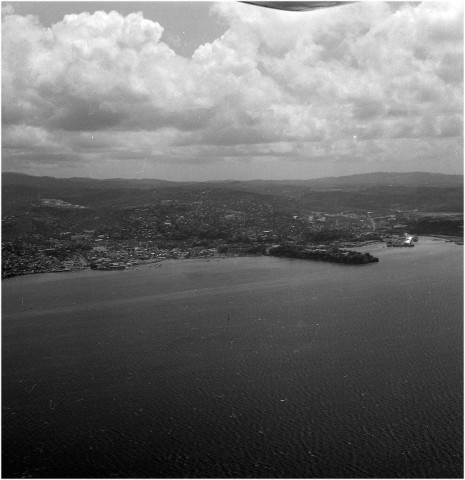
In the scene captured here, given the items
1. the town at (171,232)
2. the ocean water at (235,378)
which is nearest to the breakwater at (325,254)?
the town at (171,232)

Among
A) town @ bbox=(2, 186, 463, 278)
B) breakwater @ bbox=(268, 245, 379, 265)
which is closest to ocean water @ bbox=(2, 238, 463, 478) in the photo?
breakwater @ bbox=(268, 245, 379, 265)

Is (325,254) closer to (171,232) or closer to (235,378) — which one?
(171,232)

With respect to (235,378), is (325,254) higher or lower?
higher

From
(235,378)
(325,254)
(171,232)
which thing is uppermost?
(171,232)

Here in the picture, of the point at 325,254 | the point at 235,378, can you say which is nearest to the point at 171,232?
the point at 325,254

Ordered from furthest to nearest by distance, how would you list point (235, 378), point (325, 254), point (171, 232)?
point (171, 232)
point (325, 254)
point (235, 378)

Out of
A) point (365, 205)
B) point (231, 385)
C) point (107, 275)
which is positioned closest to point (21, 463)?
point (231, 385)
